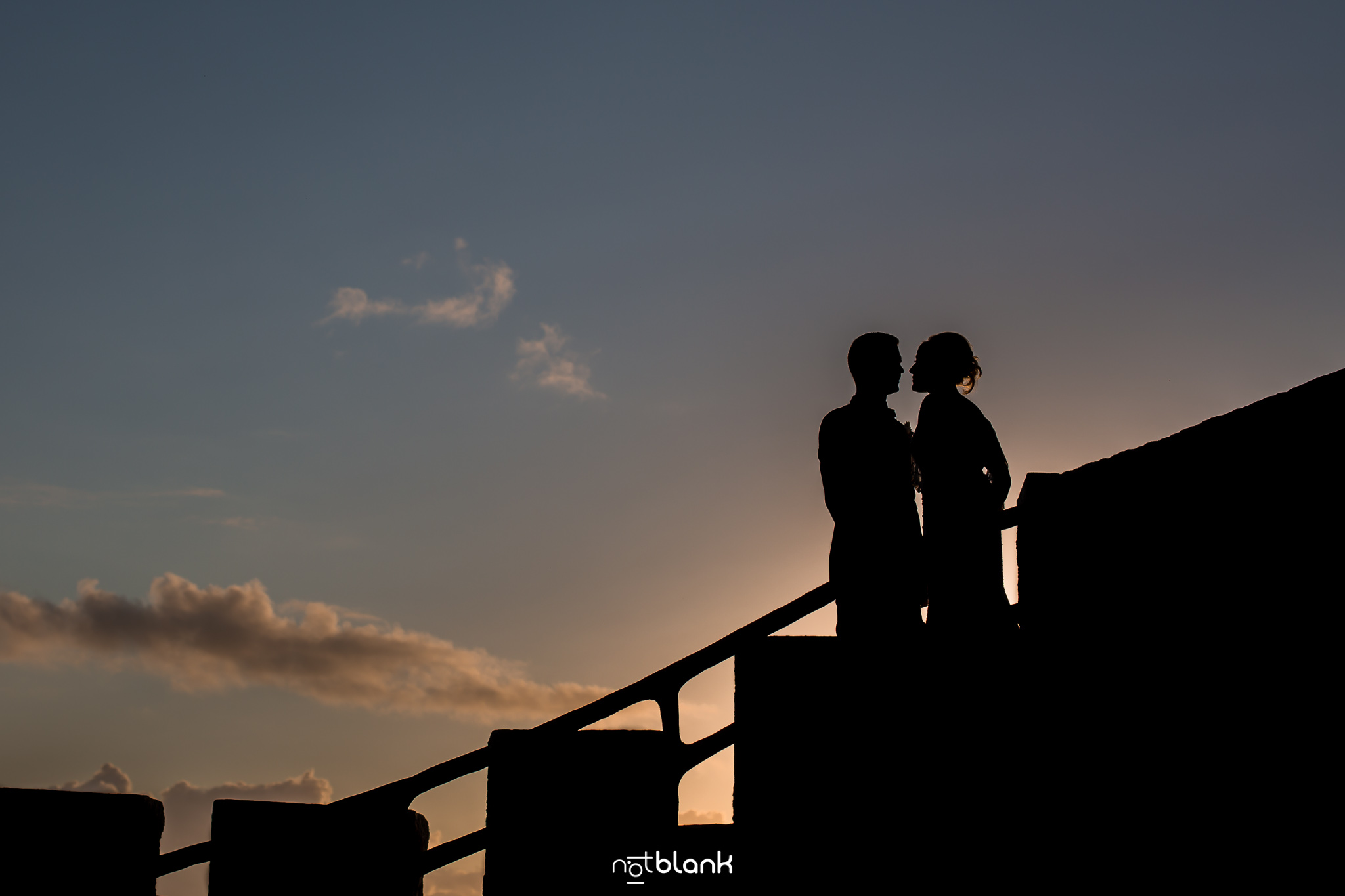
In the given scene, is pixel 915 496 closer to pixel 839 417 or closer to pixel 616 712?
pixel 839 417

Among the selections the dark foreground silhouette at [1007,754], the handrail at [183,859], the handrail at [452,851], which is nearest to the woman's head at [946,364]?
the dark foreground silhouette at [1007,754]

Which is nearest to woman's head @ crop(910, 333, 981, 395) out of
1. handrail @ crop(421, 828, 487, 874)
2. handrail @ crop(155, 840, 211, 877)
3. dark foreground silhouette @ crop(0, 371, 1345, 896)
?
dark foreground silhouette @ crop(0, 371, 1345, 896)

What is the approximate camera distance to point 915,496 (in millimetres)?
5109

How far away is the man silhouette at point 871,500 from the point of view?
490 centimetres

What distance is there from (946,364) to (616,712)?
226 centimetres

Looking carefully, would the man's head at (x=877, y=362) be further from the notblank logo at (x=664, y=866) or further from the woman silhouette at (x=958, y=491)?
the notblank logo at (x=664, y=866)

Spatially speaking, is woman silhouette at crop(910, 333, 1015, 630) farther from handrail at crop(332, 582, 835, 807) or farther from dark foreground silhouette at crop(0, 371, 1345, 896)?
handrail at crop(332, 582, 835, 807)

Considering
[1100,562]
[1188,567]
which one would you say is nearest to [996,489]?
[1100,562]

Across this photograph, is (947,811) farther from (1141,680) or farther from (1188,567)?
(1188,567)

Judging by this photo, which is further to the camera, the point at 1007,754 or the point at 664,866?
the point at 664,866

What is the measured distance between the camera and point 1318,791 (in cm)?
338

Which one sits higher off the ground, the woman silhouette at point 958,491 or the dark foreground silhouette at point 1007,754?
the woman silhouette at point 958,491

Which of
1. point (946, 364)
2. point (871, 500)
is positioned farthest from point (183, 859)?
point (946, 364)

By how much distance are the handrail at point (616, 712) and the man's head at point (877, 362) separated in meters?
0.97
